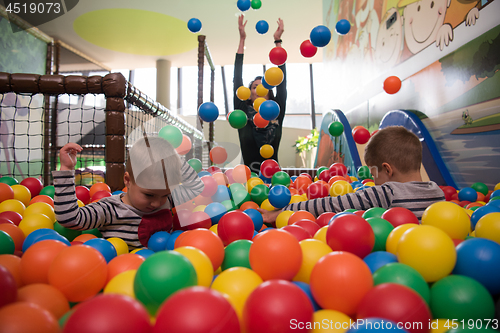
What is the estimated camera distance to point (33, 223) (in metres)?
1.17

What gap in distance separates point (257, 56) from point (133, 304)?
7408mm

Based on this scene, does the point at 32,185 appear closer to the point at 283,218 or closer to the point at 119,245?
the point at 119,245

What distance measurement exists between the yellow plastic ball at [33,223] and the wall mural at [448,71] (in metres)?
2.18

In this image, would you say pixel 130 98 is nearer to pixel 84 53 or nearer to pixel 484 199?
pixel 484 199

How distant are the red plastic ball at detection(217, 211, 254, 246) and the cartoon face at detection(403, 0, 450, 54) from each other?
2030mm

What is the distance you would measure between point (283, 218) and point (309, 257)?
663 millimetres

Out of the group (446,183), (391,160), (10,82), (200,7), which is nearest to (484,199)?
(446,183)

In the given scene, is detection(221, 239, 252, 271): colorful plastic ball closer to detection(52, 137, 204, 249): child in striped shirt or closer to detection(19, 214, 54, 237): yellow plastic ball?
detection(52, 137, 204, 249): child in striped shirt

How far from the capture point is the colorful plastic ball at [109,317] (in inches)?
15.0

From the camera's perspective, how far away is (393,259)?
0.73 m

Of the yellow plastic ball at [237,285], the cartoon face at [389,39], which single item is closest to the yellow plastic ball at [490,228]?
the yellow plastic ball at [237,285]

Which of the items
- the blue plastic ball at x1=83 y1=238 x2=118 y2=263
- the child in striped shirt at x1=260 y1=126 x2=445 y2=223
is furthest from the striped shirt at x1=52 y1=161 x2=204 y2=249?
the child in striped shirt at x1=260 y1=126 x2=445 y2=223

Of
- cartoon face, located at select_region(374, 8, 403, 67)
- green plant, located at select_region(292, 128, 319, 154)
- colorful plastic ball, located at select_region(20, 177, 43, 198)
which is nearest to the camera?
colorful plastic ball, located at select_region(20, 177, 43, 198)

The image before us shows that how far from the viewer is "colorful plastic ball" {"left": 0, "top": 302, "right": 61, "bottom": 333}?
41 centimetres
